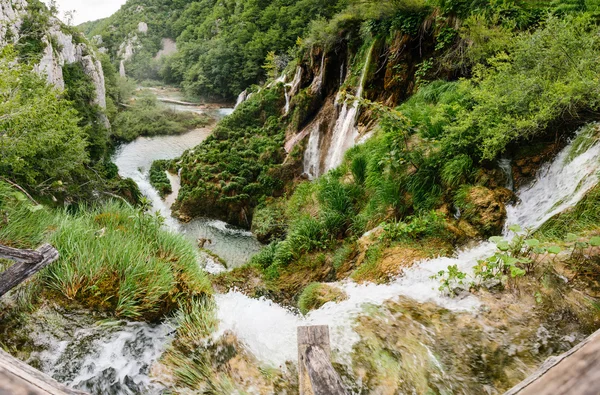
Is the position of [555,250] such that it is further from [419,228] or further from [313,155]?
[313,155]

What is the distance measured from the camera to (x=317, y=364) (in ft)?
6.53

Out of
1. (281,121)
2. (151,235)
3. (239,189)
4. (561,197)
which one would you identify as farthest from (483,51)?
(281,121)

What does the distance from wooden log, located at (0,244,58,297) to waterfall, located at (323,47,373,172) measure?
842 centimetres

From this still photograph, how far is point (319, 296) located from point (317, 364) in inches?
95.9

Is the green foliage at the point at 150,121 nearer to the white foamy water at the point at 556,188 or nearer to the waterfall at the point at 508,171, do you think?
the waterfall at the point at 508,171

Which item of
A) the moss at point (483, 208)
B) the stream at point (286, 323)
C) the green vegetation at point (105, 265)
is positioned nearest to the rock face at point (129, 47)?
the green vegetation at point (105, 265)

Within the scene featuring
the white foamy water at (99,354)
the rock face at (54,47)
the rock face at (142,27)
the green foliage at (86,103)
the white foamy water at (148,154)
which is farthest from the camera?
the rock face at (142,27)

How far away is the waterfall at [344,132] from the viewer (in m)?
10.4

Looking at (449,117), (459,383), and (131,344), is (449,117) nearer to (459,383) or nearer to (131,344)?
(459,383)

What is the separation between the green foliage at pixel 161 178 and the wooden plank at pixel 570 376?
18.0m

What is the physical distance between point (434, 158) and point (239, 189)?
33.9 ft

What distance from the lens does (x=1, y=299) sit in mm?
2682

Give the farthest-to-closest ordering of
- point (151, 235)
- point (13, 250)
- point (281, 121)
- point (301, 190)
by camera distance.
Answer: point (281, 121) < point (301, 190) < point (151, 235) < point (13, 250)

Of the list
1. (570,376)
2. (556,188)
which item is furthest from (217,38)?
Answer: (570,376)
